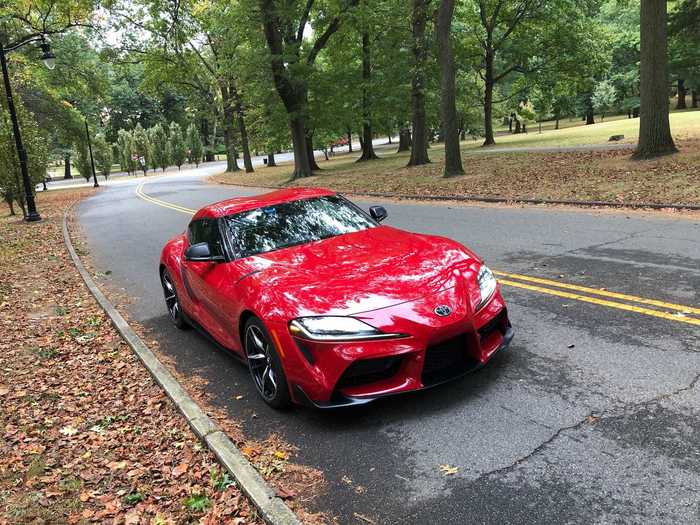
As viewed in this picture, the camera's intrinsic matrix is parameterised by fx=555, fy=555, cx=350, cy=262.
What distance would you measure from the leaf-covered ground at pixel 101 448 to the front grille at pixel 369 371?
612 millimetres

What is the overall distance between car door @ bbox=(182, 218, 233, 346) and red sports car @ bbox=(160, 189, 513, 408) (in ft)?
0.05

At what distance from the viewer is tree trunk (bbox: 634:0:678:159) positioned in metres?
14.6

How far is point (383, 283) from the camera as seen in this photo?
3.96m

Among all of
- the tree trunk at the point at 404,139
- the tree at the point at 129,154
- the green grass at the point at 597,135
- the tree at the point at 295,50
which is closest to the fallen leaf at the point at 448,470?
the green grass at the point at 597,135

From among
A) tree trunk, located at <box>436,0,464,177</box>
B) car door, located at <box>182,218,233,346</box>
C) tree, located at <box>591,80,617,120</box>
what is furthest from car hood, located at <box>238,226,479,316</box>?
tree, located at <box>591,80,617,120</box>

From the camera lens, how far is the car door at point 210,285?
4.84m

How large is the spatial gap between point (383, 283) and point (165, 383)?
2.30 meters

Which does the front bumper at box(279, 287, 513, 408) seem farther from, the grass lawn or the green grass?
the green grass

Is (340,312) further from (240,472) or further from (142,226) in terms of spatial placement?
→ (142,226)

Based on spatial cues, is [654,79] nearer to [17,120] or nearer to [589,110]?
[17,120]

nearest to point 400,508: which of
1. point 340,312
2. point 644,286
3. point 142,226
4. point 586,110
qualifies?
point 340,312

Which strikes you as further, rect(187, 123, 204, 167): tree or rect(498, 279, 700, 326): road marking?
rect(187, 123, 204, 167): tree

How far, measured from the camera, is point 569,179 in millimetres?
14938

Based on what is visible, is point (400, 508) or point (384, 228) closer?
point (400, 508)
